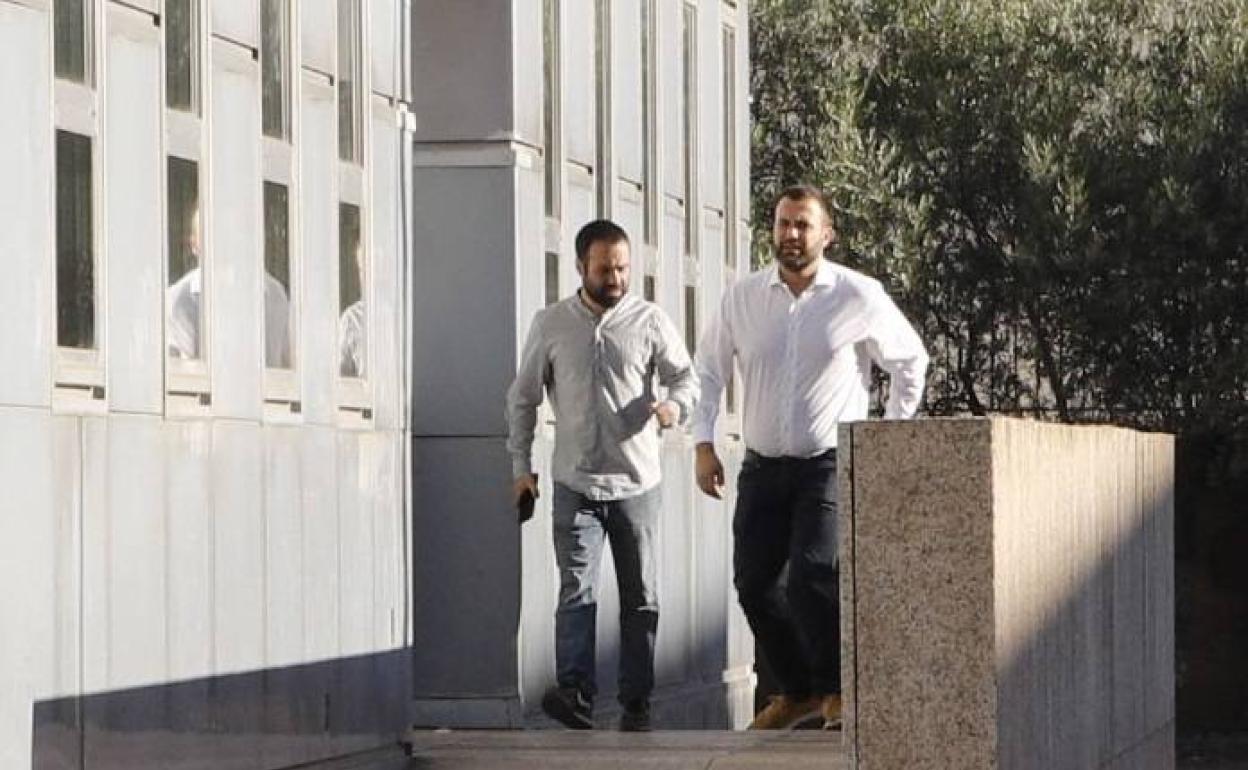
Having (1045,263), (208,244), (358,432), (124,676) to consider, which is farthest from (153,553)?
(1045,263)

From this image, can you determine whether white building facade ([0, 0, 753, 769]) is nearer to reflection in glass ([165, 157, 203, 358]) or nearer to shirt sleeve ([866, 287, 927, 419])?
reflection in glass ([165, 157, 203, 358])

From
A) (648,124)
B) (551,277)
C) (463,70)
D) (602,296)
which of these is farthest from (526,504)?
(648,124)

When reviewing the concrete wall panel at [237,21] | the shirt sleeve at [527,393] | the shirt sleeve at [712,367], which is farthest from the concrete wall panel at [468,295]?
the concrete wall panel at [237,21]

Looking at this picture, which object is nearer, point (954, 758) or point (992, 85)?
point (954, 758)

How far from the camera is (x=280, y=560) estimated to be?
36.6 ft

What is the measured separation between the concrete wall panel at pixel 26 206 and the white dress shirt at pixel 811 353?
4088mm

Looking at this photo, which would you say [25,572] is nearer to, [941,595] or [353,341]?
[941,595]

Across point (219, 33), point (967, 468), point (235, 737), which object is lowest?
point (235, 737)

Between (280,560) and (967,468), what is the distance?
379 cm

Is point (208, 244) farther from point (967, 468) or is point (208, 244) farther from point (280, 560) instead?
point (967, 468)

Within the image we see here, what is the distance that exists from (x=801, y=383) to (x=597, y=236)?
1.26 m

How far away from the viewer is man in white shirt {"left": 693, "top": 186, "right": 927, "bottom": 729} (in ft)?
41.9

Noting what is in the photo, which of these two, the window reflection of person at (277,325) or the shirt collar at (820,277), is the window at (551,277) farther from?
the window reflection of person at (277,325)

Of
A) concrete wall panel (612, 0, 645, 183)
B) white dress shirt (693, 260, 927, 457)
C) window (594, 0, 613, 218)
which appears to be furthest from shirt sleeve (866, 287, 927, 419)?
concrete wall panel (612, 0, 645, 183)
